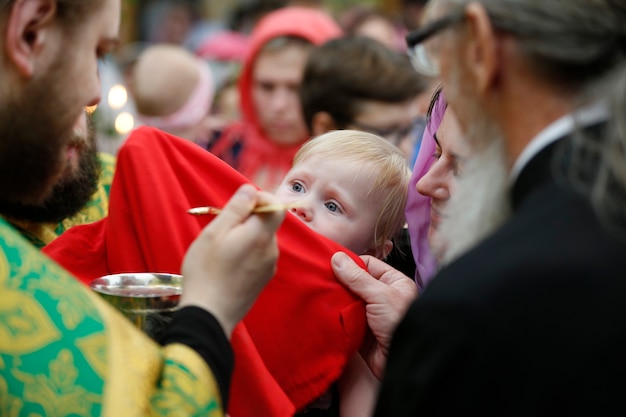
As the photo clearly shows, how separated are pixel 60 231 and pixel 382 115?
7.20 ft

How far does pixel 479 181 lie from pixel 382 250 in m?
1.16

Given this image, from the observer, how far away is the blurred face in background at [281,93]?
19.6 feet

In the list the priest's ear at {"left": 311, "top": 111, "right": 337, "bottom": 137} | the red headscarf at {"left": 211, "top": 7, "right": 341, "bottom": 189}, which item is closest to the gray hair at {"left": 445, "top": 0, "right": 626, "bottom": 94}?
the priest's ear at {"left": 311, "top": 111, "right": 337, "bottom": 137}

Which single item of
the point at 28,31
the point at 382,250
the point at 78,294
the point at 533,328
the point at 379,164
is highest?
the point at 28,31

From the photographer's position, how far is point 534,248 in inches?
63.9

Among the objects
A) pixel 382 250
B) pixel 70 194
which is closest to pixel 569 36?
pixel 382 250

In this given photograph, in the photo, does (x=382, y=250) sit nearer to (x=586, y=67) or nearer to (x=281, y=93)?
(x=586, y=67)

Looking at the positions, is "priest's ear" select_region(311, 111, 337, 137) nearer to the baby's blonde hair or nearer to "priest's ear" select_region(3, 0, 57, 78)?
the baby's blonde hair

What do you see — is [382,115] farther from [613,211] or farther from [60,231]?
[613,211]

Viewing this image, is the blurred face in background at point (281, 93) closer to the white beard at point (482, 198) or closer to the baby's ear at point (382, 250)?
the baby's ear at point (382, 250)

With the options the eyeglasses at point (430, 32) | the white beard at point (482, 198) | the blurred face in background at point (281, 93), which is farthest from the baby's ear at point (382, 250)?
the blurred face in background at point (281, 93)

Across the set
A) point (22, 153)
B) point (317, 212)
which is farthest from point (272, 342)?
point (22, 153)

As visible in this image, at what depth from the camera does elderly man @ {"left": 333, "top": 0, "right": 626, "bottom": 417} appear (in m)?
1.58

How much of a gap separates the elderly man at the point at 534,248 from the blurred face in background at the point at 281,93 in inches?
161
